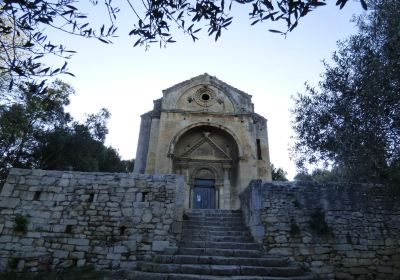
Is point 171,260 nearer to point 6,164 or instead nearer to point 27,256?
point 27,256

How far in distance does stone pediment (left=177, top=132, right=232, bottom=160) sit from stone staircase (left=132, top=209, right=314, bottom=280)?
8.43 m

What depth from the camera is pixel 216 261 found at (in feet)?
21.6

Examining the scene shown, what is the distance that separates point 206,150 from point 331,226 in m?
10.1

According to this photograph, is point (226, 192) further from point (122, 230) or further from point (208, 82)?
point (122, 230)

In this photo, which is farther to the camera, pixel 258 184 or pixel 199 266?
pixel 258 184

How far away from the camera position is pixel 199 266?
244 inches

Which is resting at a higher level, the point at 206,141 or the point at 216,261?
the point at 206,141

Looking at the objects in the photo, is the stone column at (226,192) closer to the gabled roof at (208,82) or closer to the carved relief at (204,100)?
the carved relief at (204,100)

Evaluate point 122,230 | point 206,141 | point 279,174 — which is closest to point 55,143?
point 206,141

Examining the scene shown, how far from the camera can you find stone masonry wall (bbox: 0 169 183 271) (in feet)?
23.5

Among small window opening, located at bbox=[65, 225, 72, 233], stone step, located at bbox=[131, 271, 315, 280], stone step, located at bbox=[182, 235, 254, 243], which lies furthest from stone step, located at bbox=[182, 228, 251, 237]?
small window opening, located at bbox=[65, 225, 72, 233]

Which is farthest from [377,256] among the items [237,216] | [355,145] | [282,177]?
[282,177]

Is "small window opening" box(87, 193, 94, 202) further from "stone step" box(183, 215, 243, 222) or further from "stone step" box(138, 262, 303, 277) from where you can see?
"stone step" box(183, 215, 243, 222)

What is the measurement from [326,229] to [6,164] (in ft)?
58.2
